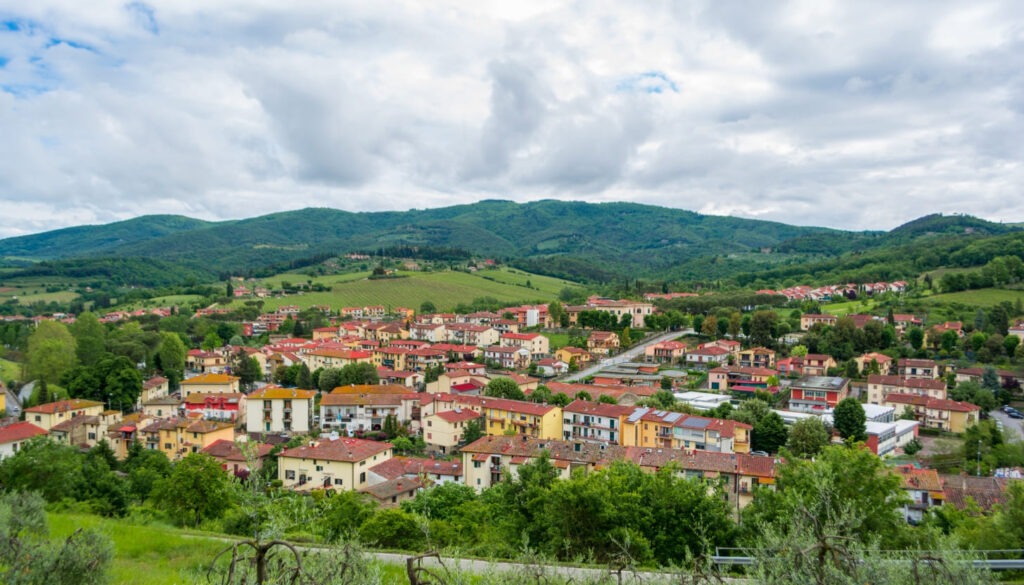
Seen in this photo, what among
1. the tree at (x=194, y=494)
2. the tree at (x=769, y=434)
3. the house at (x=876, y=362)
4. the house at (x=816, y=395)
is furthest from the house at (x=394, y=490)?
the house at (x=876, y=362)

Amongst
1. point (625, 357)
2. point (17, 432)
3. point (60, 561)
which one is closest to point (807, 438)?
point (625, 357)

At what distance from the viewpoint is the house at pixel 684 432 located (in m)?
25.0

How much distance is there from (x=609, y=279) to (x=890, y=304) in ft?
205

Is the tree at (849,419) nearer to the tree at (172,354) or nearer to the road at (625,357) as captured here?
the road at (625,357)

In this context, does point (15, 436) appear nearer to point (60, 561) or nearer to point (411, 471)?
point (411, 471)

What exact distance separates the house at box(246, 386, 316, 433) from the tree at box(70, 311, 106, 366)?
15249 millimetres

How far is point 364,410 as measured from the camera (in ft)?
104

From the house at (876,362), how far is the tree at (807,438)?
57.0ft

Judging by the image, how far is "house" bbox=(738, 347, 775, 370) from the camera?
43281 millimetres

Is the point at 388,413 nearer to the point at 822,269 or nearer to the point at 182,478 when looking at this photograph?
the point at 182,478

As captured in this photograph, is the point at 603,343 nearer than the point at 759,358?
No

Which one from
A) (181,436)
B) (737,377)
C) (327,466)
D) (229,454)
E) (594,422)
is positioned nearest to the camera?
(327,466)

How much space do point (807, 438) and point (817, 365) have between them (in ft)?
59.6

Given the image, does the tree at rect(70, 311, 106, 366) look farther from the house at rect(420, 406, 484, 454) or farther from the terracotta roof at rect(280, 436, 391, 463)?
the house at rect(420, 406, 484, 454)
